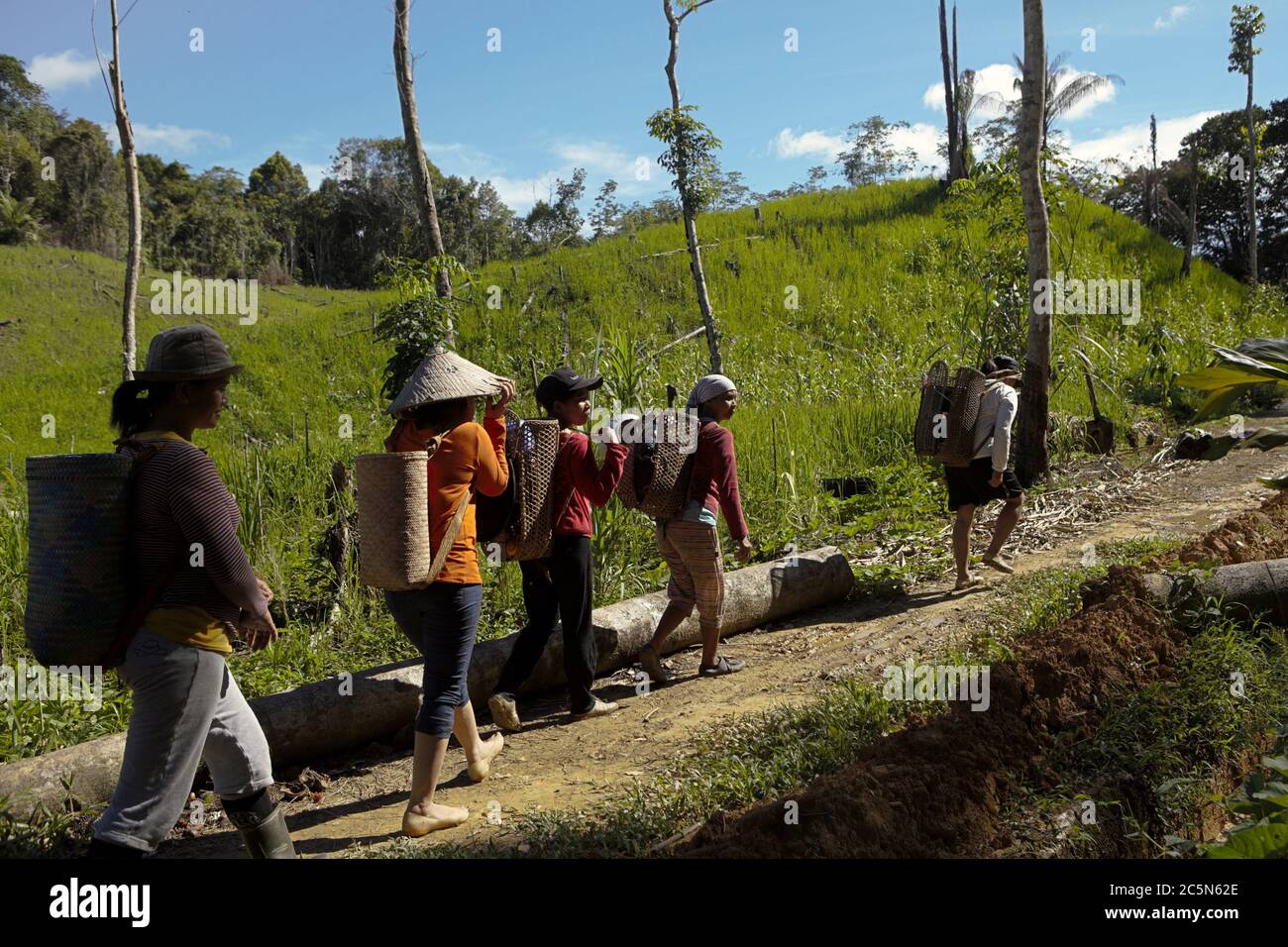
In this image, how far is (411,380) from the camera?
374 cm

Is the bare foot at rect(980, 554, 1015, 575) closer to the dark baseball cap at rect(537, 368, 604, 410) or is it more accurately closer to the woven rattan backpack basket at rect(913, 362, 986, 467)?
the woven rattan backpack basket at rect(913, 362, 986, 467)

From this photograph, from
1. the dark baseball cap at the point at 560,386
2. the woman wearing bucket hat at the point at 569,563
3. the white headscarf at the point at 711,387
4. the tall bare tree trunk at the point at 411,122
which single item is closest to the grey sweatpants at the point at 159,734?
the woman wearing bucket hat at the point at 569,563

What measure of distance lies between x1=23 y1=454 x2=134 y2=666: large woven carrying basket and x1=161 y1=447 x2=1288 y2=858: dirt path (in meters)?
1.44

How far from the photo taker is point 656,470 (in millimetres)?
5184

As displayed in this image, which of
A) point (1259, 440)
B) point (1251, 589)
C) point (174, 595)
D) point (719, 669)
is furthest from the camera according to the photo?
point (719, 669)

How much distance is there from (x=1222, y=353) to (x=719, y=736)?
97.5 inches

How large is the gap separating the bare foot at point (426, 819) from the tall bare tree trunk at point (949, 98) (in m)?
28.3

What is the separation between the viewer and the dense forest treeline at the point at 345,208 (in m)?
31.4

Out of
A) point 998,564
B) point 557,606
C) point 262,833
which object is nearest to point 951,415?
point 998,564

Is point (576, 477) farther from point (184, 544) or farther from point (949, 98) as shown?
point (949, 98)

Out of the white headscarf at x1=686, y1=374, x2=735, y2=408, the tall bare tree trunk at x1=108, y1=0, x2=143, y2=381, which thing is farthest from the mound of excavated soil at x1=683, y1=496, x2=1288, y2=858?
the tall bare tree trunk at x1=108, y1=0, x2=143, y2=381

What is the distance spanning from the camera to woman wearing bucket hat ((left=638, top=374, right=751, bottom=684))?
532 cm

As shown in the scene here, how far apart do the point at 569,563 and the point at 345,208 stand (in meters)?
43.3
